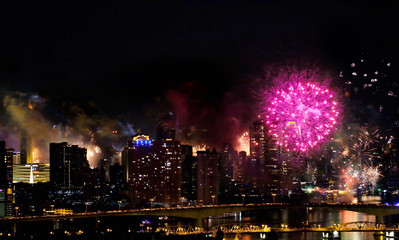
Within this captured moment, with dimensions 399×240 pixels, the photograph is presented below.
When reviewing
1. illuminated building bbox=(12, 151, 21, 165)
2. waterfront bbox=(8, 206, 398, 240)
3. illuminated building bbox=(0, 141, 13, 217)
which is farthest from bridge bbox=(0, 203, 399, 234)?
illuminated building bbox=(12, 151, 21, 165)

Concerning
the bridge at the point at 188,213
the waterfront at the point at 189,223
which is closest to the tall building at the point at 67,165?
the waterfront at the point at 189,223

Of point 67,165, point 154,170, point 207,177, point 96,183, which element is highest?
point 67,165

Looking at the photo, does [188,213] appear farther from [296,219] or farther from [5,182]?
[5,182]

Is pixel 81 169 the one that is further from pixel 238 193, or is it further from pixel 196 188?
pixel 238 193

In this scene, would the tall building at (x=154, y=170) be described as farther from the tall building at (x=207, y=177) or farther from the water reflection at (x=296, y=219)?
the water reflection at (x=296, y=219)

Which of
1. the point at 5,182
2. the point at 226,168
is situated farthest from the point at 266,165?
the point at 5,182

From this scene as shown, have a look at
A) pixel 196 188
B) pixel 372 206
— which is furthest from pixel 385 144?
pixel 196 188
